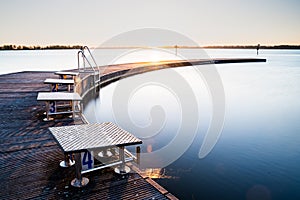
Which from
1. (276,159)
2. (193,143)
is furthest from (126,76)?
(276,159)

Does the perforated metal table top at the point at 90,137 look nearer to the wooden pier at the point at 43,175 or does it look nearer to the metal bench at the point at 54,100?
the wooden pier at the point at 43,175

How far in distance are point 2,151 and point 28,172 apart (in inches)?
31.9

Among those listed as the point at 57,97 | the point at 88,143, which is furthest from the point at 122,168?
the point at 57,97

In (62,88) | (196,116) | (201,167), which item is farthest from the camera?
(196,116)

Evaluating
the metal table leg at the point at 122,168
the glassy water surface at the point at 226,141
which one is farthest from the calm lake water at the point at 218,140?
the metal table leg at the point at 122,168

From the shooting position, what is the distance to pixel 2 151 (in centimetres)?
332

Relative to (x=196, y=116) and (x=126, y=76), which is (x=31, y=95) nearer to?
(x=196, y=116)

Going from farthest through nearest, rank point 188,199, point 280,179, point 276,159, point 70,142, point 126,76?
point 126,76 < point 276,159 < point 280,179 < point 188,199 < point 70,142

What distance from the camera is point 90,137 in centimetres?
290

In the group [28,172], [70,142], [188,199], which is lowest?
[188,199]

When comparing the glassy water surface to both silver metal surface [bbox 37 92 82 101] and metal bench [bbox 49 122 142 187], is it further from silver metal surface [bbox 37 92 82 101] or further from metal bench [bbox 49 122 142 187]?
silver metal surface [bbox 37 92 82 101]

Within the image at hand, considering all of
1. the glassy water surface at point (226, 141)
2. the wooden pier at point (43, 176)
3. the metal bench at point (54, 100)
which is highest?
the metal bench at point (54, 100)

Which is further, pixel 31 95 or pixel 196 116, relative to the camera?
pixel 196 116

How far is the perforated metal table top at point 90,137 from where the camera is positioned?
263 cm
